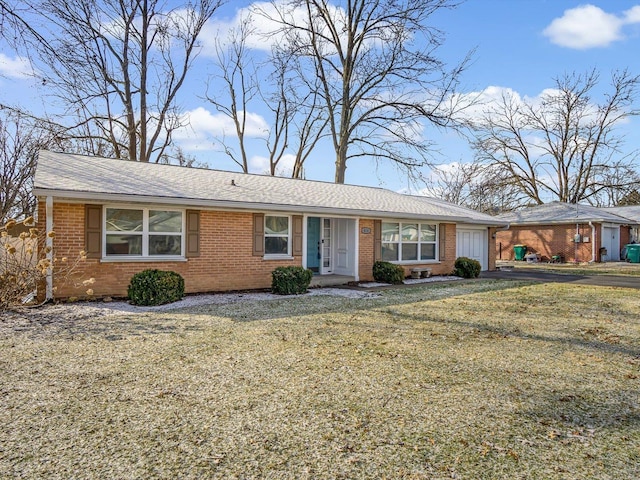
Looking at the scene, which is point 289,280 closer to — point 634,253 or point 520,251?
point 520,251

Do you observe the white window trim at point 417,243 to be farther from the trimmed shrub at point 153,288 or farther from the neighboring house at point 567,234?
the neighboring house at point 567,234

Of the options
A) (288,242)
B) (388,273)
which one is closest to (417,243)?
(388,273)

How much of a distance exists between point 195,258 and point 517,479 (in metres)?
9.42

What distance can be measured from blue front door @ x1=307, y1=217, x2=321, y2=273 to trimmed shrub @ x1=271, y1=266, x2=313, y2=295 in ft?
8.74

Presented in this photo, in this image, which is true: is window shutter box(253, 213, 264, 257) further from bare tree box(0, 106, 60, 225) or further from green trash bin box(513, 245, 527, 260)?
green trash bin box(513, 245, 527, 260)

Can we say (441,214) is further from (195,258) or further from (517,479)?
(517,479)

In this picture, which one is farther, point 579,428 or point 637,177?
point 637,177

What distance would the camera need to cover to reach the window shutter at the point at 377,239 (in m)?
14.3

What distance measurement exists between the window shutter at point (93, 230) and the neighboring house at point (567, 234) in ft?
80.7

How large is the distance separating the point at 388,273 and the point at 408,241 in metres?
2.18

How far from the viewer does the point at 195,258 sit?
10938 millimetres

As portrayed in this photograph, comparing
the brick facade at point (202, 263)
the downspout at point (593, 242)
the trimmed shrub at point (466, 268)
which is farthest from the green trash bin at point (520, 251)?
the brick facade at point (202, 263)

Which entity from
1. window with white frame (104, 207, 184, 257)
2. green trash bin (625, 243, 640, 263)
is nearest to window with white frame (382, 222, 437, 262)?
window with white frame (104, 207, 184, 257)

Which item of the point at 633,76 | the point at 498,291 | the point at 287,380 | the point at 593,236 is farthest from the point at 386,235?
the point at 633,76
